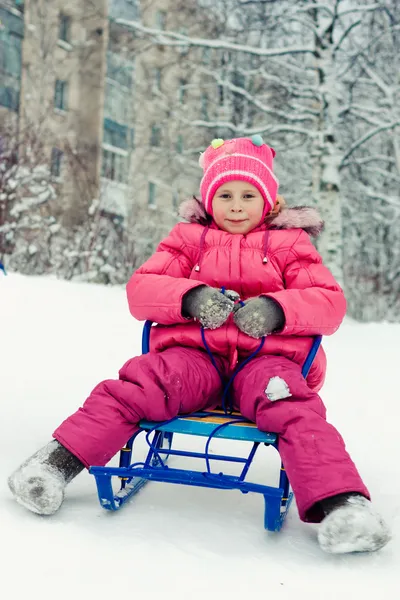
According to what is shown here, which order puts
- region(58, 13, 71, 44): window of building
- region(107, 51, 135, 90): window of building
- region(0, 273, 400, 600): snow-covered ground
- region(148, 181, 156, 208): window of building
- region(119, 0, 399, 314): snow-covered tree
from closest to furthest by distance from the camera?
region(0, 273, 400, 600): snow-covered ground
region(119, 0, 399, 314): snow-covered tree
region(58, 13, 71, 44): window of building
region(107, 51, 135, 90): window of building
region(148, 181, 156, 208): window of building

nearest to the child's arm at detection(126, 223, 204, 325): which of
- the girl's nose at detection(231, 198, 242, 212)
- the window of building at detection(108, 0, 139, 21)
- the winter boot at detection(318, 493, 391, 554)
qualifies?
the girl's nose at detection(231, 198, 242, 212)

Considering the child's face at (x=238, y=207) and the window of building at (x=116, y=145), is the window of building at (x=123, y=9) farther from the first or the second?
the child's face at (x=238, y=207)

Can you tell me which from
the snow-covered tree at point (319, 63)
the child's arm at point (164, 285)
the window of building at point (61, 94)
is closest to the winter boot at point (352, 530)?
the child's arm at point (164, 285)

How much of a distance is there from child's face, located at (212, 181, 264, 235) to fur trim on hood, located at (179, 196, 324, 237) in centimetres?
7

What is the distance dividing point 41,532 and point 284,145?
11099 mm

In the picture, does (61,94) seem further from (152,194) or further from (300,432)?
(300,432)

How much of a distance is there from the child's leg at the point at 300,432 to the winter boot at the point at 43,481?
595 mm

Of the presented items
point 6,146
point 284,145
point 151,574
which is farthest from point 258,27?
point 151,574

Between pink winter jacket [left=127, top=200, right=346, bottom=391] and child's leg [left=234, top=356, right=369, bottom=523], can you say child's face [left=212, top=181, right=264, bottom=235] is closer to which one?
pink winter jacket [left=127, top=200, right=346, bottom=391]

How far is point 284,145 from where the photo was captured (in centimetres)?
1224

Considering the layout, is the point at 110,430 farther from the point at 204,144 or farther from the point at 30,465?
the point at 204,144

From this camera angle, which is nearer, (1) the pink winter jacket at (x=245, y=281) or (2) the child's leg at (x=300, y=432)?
(2) the child's leg at (x=300, y=432)

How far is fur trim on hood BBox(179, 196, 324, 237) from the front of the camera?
8.62ft

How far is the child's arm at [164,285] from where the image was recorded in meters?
2.35
